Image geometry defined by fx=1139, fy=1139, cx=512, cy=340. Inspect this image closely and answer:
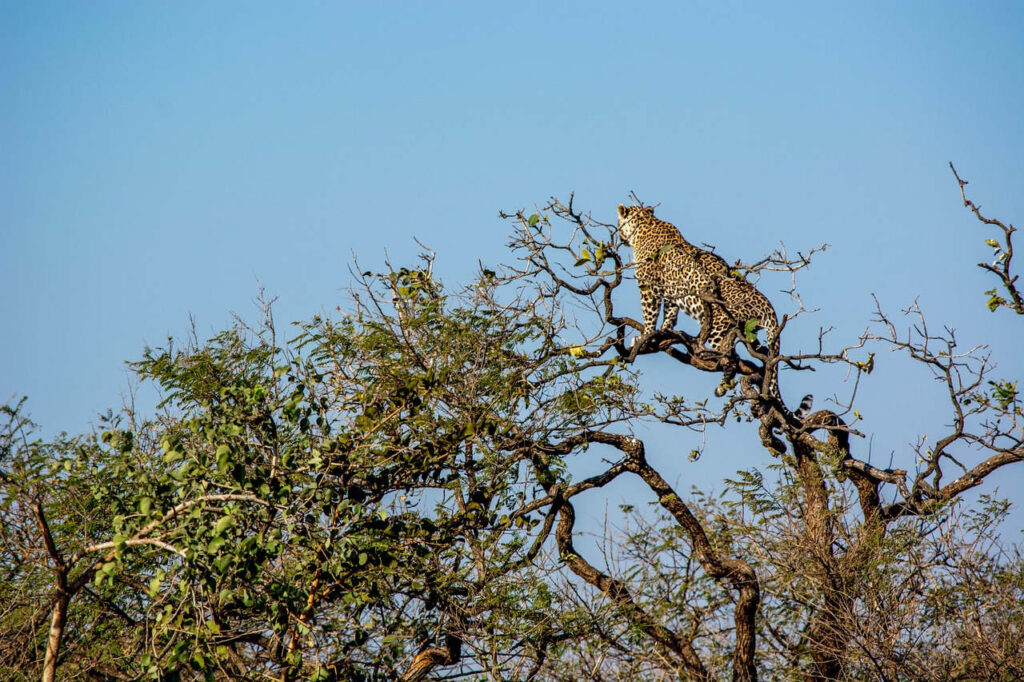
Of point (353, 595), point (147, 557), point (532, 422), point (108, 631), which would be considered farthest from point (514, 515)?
point (108, 631)

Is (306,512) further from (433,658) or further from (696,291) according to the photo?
(696,291)

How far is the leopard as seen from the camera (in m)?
10.6

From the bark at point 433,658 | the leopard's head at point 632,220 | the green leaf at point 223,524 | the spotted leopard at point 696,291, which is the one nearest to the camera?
the green leaf at point 223,524

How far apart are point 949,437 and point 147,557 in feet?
21.1

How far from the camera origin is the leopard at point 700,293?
10.6 metres

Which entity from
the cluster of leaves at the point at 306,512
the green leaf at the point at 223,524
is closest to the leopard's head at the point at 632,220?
the cluster of leaves at the point at 306,512

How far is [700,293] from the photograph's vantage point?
10383 millimetres

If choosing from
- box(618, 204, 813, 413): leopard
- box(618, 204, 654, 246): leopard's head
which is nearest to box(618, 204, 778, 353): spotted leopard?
box(618, 204, 813, 413): leopard

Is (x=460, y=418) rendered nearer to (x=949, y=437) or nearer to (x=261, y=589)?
(x=261, y=589)

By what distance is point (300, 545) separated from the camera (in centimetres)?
738

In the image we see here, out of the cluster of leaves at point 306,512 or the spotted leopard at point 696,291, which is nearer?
the cluster of leaves at point 306,512

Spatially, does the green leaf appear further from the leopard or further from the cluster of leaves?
the leopard

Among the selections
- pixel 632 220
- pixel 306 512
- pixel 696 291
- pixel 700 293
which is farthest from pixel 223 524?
pixel 632 220

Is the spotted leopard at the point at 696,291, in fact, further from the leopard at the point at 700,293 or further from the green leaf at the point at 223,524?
the green leaf at the point at 223,524
